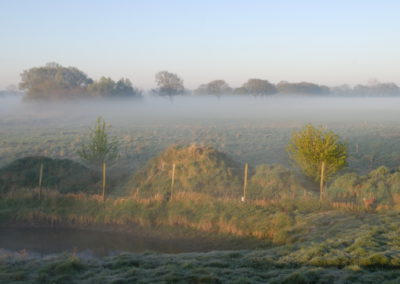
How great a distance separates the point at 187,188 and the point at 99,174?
549 centimetres

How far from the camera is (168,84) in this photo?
12500cm

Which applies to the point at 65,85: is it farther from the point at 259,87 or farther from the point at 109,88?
the point at 259,87

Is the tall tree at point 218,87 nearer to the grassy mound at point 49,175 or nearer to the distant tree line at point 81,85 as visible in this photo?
the distant tree line at point 81,85

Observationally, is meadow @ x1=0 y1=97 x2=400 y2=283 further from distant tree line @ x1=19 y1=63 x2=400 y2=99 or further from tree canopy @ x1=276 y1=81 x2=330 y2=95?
tree canopy @ x1=276 y1=81 x2=330 y2=95

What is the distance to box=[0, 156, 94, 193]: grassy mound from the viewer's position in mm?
22172

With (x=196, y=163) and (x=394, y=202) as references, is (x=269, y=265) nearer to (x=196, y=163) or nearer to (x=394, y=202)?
(x=394, y=202)

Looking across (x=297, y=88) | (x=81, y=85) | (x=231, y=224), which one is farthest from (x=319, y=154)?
(x=297, y=88)

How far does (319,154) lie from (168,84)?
106 metres

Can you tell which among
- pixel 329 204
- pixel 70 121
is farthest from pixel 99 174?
pixel 70 121

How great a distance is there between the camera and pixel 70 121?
71750 mm

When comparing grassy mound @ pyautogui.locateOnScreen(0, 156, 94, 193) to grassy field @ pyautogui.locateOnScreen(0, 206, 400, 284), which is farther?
grassy mound @ pyautogui.locateOnScreen(0, 156, 94, 193)

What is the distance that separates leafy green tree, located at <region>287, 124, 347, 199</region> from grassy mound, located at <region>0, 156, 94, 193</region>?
36.2ft

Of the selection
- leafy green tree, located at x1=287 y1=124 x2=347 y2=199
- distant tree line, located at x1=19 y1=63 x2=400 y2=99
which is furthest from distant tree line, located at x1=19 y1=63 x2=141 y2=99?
leafy green tree, located at x1=287 y1=124 x2=347 y2=199

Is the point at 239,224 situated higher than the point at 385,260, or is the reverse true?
the point at 385,260
